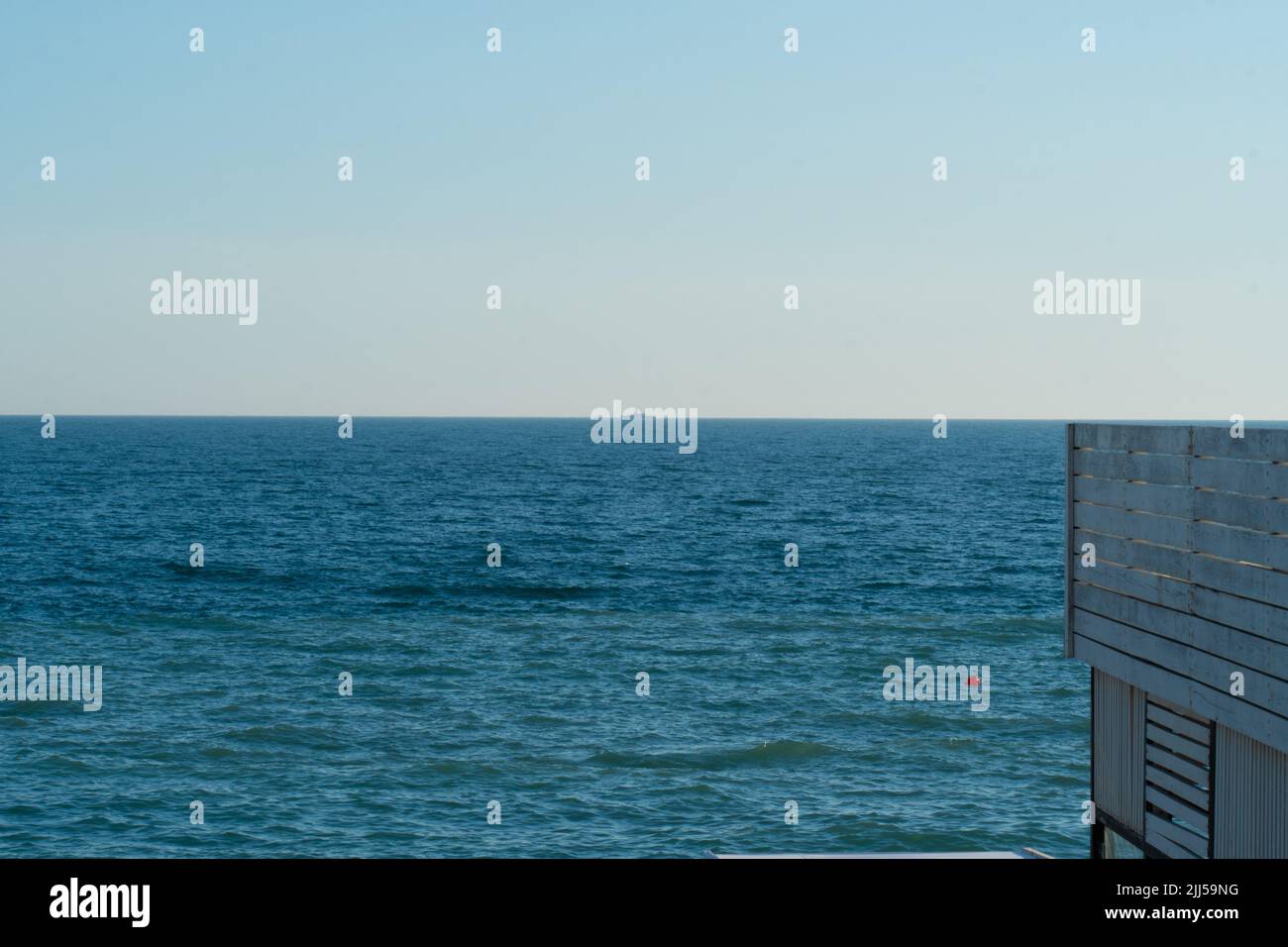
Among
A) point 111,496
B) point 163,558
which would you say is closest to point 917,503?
point 163,558

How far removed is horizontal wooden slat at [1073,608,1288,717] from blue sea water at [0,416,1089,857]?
1399cm

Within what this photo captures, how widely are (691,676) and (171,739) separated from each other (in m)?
17.3

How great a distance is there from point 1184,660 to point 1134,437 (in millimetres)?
2398

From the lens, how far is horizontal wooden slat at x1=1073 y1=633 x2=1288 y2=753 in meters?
11.5

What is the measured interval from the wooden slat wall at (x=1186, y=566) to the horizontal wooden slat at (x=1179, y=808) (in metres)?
0.41

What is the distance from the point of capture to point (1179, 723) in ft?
43.4

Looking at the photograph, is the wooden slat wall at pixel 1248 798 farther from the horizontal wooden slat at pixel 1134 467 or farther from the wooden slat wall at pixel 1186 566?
the horizontal wooden slat at pixel 1134 467

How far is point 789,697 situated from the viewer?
137 feet

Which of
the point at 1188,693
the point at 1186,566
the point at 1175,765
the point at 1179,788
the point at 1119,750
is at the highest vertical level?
the point at 1186,566

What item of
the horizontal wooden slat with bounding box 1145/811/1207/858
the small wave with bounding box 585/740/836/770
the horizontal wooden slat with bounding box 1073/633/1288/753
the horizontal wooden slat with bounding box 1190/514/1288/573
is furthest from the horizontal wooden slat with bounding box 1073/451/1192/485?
the small wave with bounding box 585/740/836/770

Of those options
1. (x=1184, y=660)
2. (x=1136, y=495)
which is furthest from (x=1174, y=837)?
(x=1136, y=495)

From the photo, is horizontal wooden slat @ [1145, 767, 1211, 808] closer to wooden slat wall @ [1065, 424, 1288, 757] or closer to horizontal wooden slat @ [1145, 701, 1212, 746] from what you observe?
wooden slat wall @ [1065, 424, 1288, 757]

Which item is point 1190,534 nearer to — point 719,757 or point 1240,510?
point 1240,510

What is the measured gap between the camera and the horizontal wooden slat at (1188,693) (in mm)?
11484
